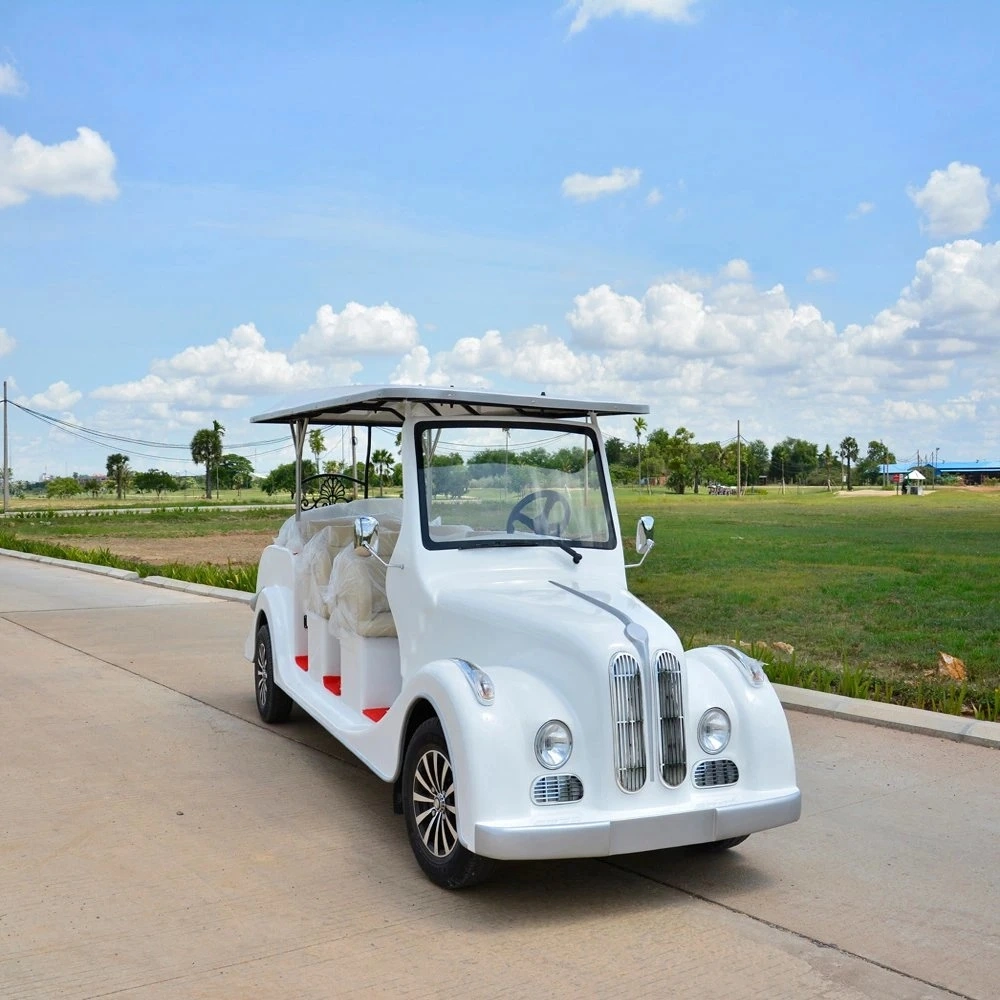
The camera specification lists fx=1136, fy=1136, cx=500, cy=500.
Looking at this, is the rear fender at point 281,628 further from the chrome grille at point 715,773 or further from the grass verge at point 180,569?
the grass verge at point 180,569

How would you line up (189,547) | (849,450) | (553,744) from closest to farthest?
(553,744), (189,547), (849,450)

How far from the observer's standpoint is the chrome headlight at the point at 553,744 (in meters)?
4.57

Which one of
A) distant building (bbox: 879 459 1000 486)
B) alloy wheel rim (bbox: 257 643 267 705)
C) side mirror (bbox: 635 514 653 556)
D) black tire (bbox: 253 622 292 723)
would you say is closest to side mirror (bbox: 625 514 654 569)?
side mirror (bbox: 635 514 653 556)

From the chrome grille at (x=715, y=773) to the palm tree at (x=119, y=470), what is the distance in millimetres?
128209

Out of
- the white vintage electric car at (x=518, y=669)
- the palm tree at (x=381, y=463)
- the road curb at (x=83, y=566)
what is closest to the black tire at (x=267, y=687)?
the white vintage electric car at (x=518, y=669)

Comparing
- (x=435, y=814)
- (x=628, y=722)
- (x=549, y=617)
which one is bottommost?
(x=435, y=814)

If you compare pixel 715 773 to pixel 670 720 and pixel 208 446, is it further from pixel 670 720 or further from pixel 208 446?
pixel 208 446

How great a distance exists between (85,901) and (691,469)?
8472cm

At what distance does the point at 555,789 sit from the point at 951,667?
7809mm

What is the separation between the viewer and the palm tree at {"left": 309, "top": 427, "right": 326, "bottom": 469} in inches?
313

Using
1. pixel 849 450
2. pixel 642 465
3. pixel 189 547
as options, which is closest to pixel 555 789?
pixel 189 547

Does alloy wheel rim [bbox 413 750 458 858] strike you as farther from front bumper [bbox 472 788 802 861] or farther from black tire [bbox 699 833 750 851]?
black tire [bbox 699 833 750 851]

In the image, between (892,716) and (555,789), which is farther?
(892,716)

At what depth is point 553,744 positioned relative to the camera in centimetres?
462
